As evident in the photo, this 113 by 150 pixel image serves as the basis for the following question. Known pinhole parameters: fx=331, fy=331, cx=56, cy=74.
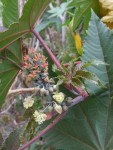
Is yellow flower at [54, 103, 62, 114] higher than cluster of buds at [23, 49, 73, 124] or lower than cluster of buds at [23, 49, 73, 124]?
lower

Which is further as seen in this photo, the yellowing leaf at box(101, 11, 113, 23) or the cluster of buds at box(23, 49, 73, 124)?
the yellowing leaf at box(101, 11, 113, 23)

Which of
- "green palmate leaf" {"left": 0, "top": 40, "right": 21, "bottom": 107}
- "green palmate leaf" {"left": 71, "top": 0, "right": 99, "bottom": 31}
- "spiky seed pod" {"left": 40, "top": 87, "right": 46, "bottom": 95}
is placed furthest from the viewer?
"green palmate leaf" {"left": 71, "top": 0, "right": 99, "bottom": 31}

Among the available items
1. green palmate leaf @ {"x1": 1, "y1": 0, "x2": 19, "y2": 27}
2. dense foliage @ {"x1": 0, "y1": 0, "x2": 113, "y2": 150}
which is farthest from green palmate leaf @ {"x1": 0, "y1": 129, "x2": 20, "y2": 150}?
green palmate leaf @ {"x1": 1, "y1": 0, "x2": 19, "y2": 27}

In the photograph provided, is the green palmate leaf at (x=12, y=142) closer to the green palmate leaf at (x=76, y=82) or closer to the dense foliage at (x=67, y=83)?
the dense foliage at (x=67, y=83)

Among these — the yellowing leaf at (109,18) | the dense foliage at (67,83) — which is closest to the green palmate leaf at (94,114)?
the dense foliage at (67,83)

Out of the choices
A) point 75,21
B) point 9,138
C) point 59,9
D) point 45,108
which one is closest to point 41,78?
point 45,108

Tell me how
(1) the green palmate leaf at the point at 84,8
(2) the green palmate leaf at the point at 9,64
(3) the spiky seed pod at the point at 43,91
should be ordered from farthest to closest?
(1) the green palmate leaf at the point at 84,8 < (2) the green palmate leaf at the point at 9,64 < (3) the spiky seed pod at the point at 43,91

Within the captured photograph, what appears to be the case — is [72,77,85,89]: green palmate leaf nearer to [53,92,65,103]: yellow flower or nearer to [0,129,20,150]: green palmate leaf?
[53,92,65,103]: yellow flower
